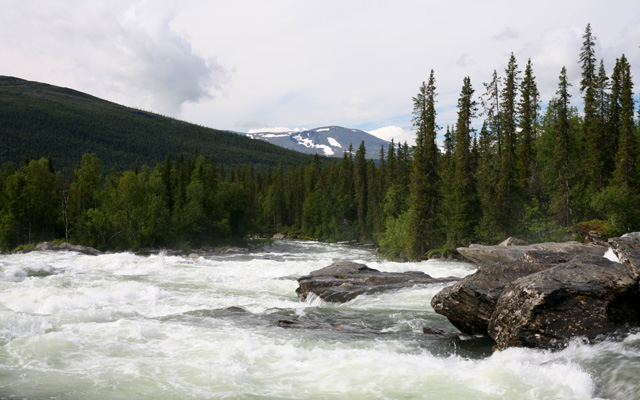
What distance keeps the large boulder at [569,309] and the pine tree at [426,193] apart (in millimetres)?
31987

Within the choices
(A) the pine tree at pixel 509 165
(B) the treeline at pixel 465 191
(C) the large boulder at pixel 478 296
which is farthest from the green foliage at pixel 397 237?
(C) the large boulder at pixel 478 296

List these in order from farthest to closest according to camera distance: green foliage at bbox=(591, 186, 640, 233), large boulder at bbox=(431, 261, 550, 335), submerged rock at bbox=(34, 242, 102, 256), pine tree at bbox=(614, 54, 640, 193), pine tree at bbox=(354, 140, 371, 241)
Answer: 1. pine tree at bbox=(354, 140, 371, 241)
2. submerged rock at bbox=(34, 242, 102, 256)
3. pine tree at bbox=(614, 54, 640, 193)
4. green foliage at bbox=(591, 186, 640, 233)
5. large boulder at bbox=(431, 261, 550, 335)

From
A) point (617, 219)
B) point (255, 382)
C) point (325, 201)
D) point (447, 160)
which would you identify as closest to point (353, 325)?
point (255, 382)

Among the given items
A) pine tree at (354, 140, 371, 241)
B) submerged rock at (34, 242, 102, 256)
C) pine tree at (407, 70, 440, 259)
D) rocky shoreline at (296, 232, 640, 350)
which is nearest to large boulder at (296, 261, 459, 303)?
rocky shoreline at (296, 232, 640, 350)

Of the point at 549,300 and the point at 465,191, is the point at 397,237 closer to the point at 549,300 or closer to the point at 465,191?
the point at 465,191

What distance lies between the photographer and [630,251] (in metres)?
11.3

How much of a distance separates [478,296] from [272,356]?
5.65 m

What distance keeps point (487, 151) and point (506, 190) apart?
26.4 ft

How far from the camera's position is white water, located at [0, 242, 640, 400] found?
8.62m

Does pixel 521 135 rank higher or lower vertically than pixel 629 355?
higher

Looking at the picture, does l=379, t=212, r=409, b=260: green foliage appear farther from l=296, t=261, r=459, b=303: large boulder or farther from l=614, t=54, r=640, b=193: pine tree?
l=296, t=261, r=459, b=303: large boulder

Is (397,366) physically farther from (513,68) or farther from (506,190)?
(513,68)

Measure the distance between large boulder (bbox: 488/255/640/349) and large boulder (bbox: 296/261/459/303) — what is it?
27.9 ft

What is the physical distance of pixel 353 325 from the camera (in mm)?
14164
